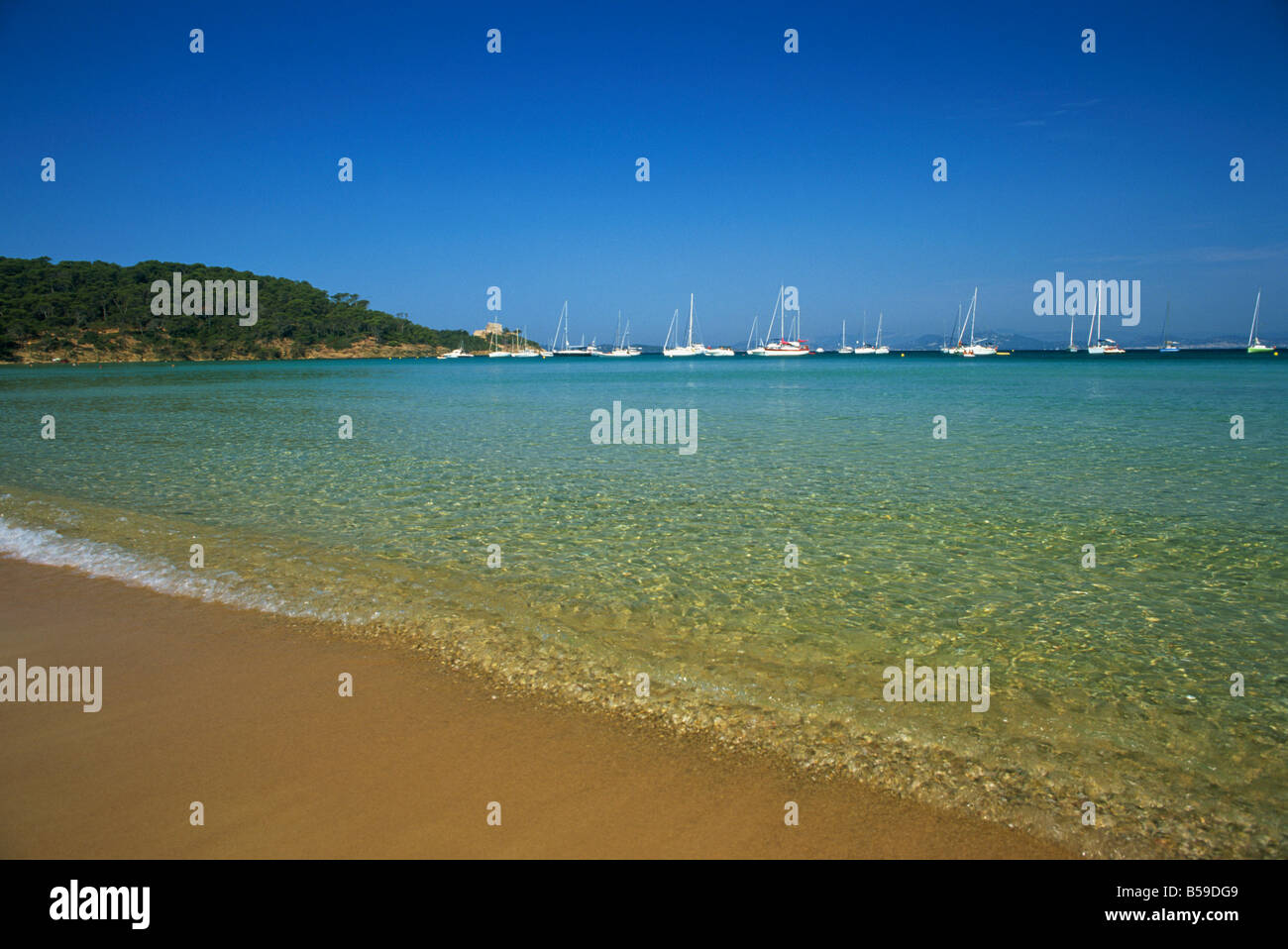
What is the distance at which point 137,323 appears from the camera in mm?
133500

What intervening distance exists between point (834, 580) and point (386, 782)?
215 inches

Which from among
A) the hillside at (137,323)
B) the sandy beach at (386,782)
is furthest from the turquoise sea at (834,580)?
the hillside at (137,323)

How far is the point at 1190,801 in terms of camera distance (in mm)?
4027

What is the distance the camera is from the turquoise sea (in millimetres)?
4508

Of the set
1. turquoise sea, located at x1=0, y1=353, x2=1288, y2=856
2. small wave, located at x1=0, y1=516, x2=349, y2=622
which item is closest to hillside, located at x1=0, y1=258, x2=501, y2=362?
turquoise sea, located at x1=0, y1=353, x2=1288, y2=856

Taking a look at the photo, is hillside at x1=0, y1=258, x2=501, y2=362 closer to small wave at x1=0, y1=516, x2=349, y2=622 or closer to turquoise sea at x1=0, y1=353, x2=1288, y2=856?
turquoise sea at x1=0, y1=353, x2=1288, y2=856

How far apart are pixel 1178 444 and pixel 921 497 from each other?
1171 centimetres

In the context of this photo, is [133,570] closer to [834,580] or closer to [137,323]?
[834,580]

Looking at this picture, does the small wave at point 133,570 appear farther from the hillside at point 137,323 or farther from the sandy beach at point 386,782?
the hillside at point 137,323

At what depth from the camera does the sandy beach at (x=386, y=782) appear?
3.62 m

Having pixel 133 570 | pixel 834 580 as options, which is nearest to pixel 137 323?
pixel 133 570

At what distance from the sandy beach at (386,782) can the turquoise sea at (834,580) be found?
462 mm
